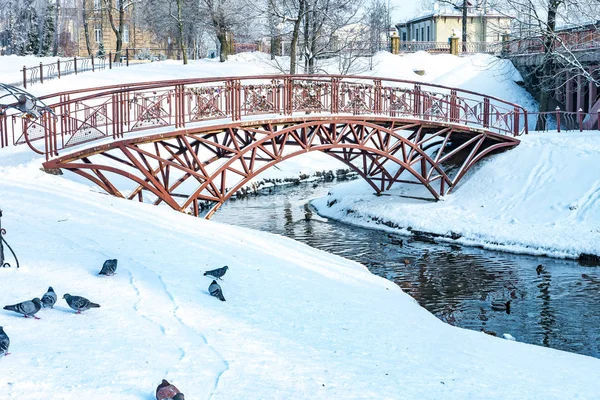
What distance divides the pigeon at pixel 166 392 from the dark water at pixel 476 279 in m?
7.56

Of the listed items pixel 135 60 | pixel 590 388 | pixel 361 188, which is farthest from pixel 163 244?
pixel 135 60

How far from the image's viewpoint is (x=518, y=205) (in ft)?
72.7

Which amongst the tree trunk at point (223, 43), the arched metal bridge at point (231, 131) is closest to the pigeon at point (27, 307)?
the arched metal bridge at point (231, 131)

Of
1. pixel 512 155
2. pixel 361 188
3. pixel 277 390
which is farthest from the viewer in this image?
pixel 361 188

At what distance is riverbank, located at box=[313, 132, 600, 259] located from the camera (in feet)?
66.1

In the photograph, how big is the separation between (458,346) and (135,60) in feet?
155

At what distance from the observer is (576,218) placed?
817 inches

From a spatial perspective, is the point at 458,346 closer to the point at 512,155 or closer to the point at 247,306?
the point at 247,306

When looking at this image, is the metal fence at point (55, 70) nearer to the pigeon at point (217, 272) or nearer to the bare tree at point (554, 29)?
Answer: the bare tree at point (554, 29)

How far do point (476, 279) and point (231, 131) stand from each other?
6.46m

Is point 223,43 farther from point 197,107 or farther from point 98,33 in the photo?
point 197,107

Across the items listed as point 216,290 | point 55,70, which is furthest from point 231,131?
point 55,70

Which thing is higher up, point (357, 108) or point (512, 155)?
point (357, 108)

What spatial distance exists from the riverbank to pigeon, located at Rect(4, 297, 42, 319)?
1416cm
